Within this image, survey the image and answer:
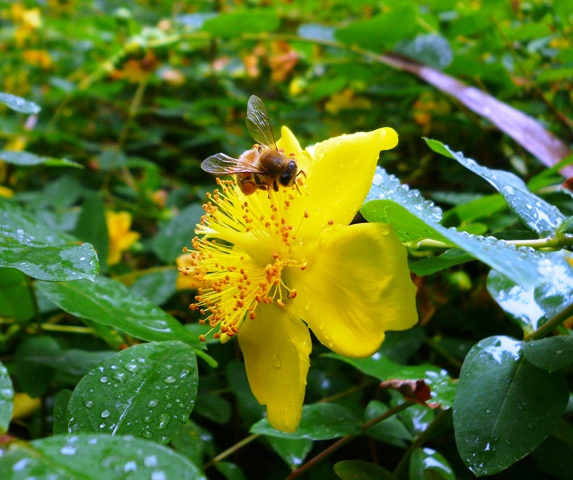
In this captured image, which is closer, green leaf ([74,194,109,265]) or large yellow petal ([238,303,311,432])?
large yellow petal ([238,303,311,432])

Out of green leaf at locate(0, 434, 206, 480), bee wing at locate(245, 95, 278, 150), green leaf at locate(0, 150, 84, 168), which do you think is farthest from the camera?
green leaf at locate(0, 150, 84, 168)

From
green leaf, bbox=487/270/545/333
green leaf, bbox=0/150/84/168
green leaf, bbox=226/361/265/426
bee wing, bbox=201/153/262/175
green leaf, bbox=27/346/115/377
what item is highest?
bee wing, bbox=201/153/262/175

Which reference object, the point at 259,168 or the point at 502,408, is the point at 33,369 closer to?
the point at 259,168

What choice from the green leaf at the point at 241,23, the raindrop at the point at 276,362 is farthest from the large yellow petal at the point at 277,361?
the green leaf at the point at 241,23

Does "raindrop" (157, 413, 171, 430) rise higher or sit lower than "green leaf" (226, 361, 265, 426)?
higher

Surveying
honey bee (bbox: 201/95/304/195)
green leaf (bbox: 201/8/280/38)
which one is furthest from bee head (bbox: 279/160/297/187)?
green leaf (bbox: 201/8/280/38)

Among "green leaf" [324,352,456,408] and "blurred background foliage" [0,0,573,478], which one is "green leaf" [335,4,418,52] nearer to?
"blurred background foliage" [0,0,573,478]

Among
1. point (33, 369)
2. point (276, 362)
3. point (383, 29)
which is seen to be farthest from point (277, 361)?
point (383, 29)

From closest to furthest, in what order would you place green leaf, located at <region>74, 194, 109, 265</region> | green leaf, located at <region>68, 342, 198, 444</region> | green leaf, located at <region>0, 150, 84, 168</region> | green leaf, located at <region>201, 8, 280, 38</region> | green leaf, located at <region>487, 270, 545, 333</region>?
green leaf, located at <region>68, 342, 198, 444</region> → green leaf, located at <region>487, 270, 545, 333</region> → green leaf, located at <region>0, 150, 84, 168</region> → green leaf, located at <region>74, 194, 109, 265</region> → green leaf, located at <region>201, 8, 280, 38</region>

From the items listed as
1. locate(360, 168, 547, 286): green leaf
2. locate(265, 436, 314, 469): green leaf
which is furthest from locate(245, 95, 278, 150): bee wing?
locate(265, 436, 314, 469): green leaf
